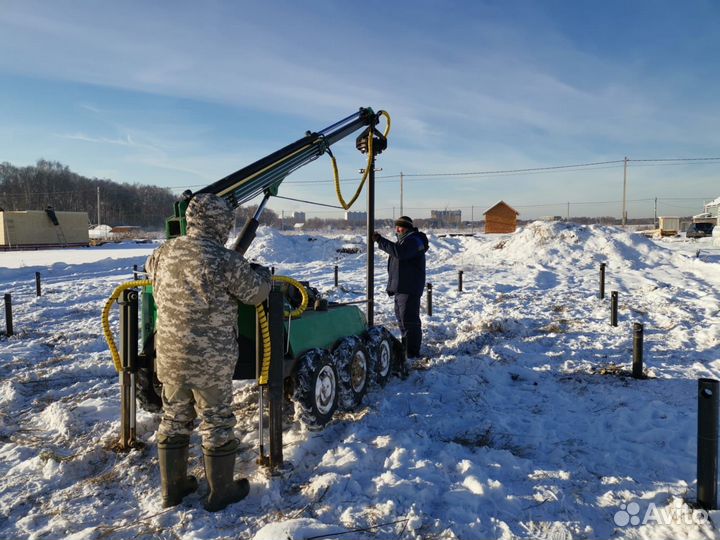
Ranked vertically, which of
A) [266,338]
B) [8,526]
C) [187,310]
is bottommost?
[8,526]

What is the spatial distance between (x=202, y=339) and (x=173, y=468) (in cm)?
95

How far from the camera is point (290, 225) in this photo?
77000 mm

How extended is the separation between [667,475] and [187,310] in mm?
3781

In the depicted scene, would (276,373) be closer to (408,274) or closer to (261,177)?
(261,177)

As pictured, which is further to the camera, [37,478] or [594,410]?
[594,410]

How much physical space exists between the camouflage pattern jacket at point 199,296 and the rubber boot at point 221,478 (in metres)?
0.48

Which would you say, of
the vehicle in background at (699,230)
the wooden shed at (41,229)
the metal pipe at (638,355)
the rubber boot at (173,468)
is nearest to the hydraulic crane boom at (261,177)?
the rubber boot at (173,468)

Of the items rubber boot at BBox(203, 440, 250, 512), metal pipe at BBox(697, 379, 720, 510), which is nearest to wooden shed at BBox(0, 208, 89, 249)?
rubber boot at BBox(203, 440, 250, 512)

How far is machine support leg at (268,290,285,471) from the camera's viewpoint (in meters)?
3.64

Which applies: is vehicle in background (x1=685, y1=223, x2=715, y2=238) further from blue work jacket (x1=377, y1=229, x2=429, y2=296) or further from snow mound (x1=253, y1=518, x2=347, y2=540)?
snow mound (x1=253, y1=518, x2=347, y2=540)

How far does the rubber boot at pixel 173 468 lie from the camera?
128 inches

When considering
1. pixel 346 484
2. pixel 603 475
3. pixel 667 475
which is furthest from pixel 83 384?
pixel 667 475

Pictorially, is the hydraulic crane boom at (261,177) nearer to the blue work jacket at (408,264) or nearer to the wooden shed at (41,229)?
the blue work jacket at (408,264)

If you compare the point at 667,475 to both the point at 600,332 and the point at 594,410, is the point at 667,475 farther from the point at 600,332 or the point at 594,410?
the point at 600,332
